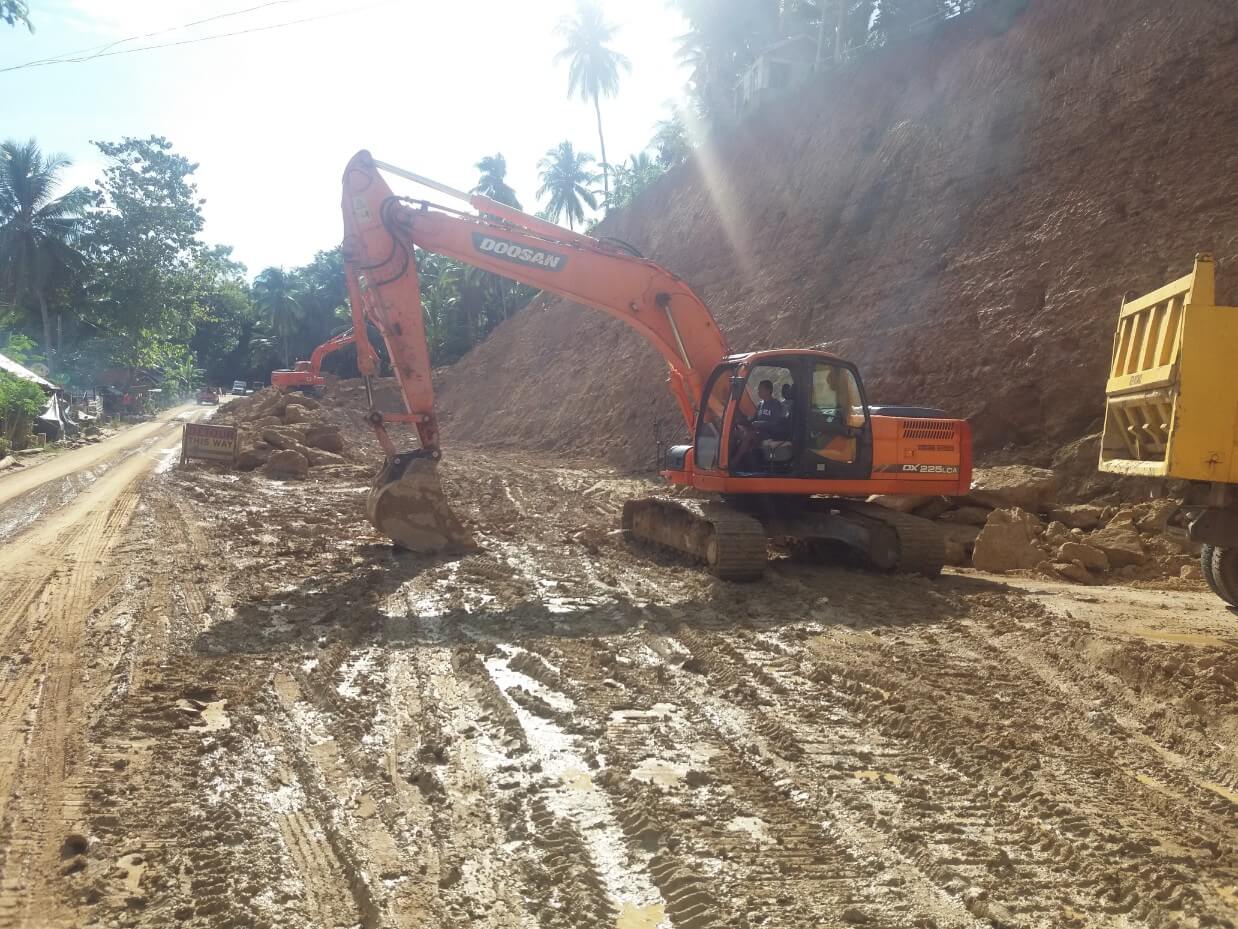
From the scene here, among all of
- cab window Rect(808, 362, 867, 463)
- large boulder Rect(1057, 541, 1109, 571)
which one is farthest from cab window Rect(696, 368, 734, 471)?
large boulder Rect(1057, 541, 1109, 571)

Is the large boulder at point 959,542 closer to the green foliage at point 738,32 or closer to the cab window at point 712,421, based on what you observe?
the cab window at point 712,421

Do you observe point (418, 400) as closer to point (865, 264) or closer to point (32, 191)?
point (865, 264)

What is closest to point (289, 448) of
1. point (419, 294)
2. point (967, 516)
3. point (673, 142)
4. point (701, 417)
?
point (419, 294)

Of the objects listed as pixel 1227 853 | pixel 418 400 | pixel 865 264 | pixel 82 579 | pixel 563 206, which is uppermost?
pixel 563 206

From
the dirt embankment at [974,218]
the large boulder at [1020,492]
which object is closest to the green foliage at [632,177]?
the dirt embankment at [974,218]

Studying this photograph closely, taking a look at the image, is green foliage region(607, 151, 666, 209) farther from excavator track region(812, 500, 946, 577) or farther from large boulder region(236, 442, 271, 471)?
excavator track region(812, 500, 946, 577)

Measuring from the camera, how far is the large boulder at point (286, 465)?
56.5ft

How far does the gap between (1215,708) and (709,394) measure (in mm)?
5624

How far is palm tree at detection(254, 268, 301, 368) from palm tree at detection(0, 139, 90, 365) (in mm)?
33620

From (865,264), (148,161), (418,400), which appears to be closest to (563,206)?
(148,161)

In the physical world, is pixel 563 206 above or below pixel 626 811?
above

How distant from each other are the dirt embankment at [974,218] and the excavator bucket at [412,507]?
9153 mm

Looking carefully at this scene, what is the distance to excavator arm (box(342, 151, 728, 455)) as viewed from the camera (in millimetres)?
9266

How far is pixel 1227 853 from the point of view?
3.35 metres
